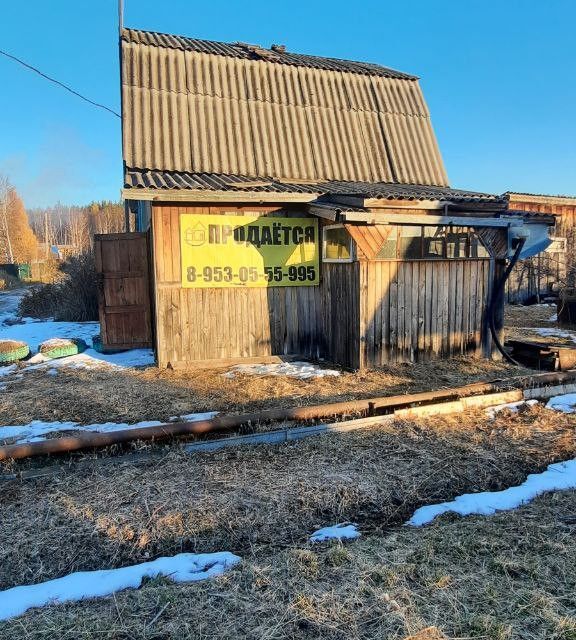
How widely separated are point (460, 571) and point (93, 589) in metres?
2.09

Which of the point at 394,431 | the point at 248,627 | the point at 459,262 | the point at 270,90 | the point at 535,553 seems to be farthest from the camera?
the point at 270,90

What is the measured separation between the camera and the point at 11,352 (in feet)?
29.2

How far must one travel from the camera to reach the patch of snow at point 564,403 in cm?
583

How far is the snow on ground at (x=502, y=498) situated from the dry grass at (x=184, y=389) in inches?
104

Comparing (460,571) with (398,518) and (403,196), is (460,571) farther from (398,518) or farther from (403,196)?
(403,196)

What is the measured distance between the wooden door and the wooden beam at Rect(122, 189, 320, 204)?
6.79 feet

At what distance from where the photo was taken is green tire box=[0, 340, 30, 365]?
29.0 ft

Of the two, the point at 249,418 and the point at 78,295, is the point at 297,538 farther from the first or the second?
the point at 78,295

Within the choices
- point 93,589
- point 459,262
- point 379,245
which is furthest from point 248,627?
point 459,262

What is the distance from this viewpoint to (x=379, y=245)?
7.68 m

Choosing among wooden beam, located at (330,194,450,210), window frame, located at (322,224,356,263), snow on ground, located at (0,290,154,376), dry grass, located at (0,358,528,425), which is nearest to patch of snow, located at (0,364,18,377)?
snow on ground, located at (0,290,154,376)

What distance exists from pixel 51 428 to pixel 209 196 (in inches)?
163

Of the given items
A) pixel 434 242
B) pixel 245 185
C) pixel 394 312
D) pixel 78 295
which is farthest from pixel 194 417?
pixel 78 295

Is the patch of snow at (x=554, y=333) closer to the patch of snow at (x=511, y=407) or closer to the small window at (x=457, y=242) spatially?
the small window at (x=457, y=242)
